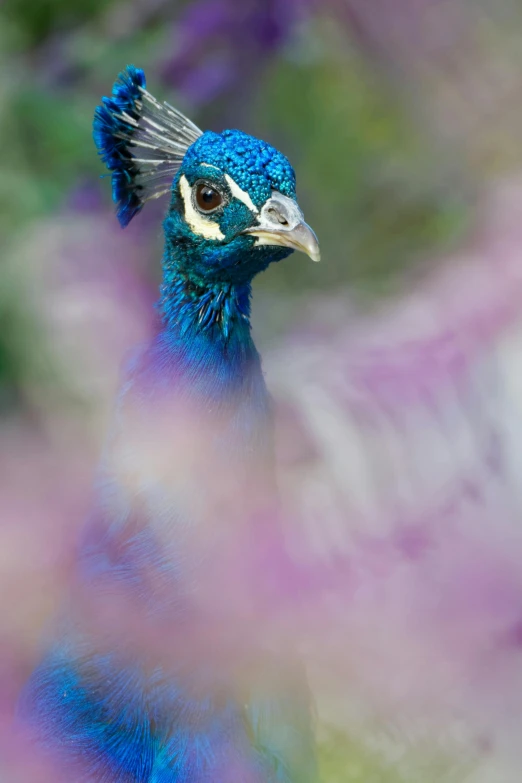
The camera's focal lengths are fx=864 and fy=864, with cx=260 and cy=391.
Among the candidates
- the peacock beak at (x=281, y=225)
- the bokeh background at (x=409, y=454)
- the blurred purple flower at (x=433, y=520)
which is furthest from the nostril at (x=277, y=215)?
the blurred purple flower at (x=433, y=520)

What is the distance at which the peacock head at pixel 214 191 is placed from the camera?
834mm

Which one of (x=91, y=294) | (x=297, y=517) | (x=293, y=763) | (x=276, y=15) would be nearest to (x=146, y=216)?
(x=276, y=15)

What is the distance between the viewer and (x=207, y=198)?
2.87 ft

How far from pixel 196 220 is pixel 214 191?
0.04m

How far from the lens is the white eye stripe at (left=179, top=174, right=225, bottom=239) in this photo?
0.86 metres

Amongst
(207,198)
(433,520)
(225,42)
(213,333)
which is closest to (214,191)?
(207,198)

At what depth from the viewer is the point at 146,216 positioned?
1598 millimetres

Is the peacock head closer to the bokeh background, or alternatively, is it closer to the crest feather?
the crest feather

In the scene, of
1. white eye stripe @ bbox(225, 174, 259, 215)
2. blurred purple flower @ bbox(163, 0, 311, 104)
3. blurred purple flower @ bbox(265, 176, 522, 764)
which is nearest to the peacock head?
white eye stripe @ bbox(225, 174, 259, 215)

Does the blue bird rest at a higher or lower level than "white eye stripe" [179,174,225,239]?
lower

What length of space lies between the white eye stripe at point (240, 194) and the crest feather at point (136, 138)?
0.21m

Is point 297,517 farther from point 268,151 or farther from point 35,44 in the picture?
point 35,44

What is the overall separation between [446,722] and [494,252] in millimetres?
129

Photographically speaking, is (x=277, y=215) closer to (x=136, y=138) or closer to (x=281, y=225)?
(x=281, y=225)
